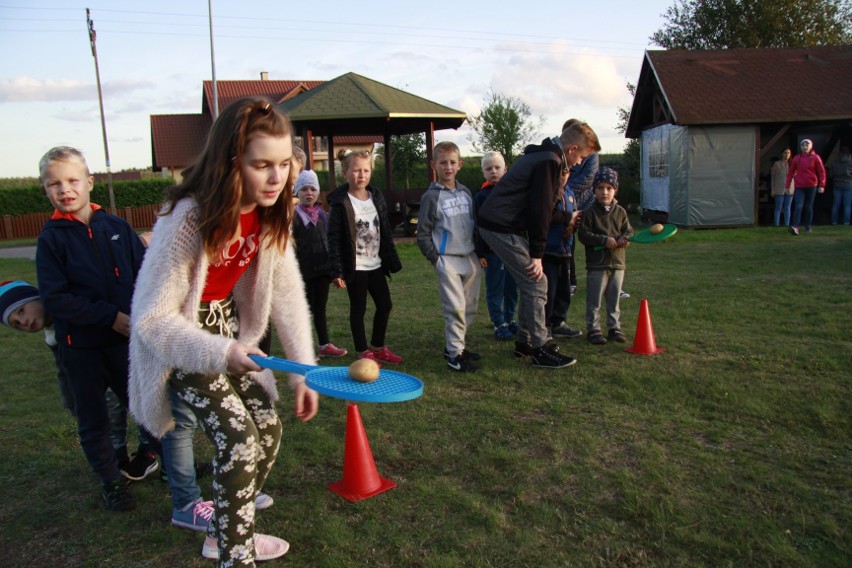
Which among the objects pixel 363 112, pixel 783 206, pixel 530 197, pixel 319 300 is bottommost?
pixel 319 300

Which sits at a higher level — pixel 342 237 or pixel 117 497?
pixel 342 237

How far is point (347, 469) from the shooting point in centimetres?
322

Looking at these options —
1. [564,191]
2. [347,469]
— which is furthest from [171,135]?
[347,469]

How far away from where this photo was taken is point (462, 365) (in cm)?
511

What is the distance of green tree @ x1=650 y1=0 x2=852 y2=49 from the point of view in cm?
2520

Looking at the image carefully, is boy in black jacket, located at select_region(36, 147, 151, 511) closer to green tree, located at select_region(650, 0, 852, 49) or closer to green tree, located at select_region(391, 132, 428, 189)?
green tree, located at select_region(391, 132, 428, 189)

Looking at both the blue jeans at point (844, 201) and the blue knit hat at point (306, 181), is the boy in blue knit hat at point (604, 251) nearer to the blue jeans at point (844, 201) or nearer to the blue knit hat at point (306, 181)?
the blue knit hat at point (306, 181)

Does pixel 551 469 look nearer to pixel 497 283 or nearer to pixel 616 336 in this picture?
pixel 616 336

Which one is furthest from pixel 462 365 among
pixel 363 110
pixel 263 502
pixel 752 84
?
pixel 752 84

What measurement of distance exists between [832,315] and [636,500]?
453 centimetres

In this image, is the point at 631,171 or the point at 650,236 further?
the point at 631,171

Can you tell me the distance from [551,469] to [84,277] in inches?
100

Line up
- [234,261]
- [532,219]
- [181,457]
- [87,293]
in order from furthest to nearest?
[532,219], [87,293], [181,457], [234,261]

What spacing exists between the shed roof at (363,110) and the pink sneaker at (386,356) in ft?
32.5
